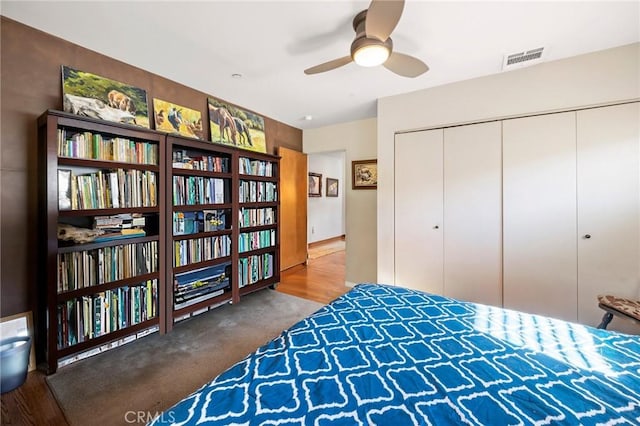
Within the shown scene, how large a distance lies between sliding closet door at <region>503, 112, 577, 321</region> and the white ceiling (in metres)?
0.67

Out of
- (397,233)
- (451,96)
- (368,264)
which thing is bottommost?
(368,264)

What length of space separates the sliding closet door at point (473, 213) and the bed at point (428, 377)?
129 centimetres

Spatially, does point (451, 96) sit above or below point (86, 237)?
above

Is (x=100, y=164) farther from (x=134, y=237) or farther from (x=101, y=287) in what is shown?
(x=101, y=287)

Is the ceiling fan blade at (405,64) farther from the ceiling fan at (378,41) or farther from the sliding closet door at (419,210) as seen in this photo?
the sliding closet door at (419,210)

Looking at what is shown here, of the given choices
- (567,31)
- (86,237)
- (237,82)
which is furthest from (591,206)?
(86,237)

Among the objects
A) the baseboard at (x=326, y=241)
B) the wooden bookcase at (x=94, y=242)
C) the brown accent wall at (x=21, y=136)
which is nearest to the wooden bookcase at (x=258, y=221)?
the wooden bookcase at (x=94, y=242)

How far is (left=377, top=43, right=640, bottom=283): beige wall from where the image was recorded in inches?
81.5

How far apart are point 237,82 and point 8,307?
2.58 m

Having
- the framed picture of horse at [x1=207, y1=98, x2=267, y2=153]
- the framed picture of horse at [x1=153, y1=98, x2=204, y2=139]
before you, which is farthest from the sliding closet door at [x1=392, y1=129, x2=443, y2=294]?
the framed picture of horse at [x1=153, y1=98, x2=204, y2=139]

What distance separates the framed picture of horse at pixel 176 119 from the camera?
97.5 inches

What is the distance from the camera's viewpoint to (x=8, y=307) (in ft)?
5.66

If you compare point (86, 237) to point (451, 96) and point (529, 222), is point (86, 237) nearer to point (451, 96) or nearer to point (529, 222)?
point (451, 96)

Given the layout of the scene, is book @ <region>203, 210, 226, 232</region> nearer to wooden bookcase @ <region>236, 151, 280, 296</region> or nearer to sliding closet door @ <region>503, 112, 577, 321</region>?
wooden bookcase @ <region>236, 151, 280, 296</region>
